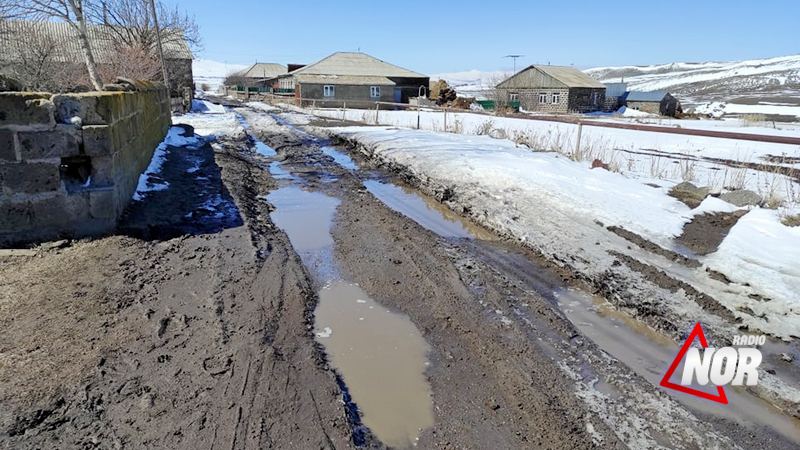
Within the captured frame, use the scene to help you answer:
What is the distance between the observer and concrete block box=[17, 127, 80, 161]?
213 inches

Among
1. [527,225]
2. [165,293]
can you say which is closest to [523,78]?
[527,225]

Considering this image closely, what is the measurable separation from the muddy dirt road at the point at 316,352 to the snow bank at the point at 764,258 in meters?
1.50

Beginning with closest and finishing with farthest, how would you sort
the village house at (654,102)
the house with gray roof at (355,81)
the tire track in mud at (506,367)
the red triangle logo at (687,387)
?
1. the tire track in mud at (506,367)
2. the red triangle logo at (687,387)
3. the house with gray roof at (355,81)
4. the village house at (654,102)

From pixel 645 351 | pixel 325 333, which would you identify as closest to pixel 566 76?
pixel 645 351

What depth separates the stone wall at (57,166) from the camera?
536 cm

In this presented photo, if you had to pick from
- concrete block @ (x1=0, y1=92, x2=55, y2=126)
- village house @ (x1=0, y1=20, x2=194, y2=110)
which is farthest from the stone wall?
village house @ (x1=0, y1=20, x2=194, y2=110)

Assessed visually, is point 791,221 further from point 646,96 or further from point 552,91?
point 646,96

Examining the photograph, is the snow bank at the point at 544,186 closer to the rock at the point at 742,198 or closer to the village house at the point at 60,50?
the rock at the point at 742,198

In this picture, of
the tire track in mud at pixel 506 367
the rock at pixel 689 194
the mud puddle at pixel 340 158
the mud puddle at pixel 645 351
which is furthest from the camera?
the mud puddle at pixel 340 158

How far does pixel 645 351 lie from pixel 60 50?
37.6 meters

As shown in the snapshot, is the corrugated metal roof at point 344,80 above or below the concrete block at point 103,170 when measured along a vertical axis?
above

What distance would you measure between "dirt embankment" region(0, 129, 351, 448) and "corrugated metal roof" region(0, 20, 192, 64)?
655 inches

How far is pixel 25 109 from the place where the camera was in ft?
17.6

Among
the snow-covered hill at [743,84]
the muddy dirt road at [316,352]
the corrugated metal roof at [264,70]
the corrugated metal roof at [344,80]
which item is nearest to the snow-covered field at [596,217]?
the muddy dirt road at [316,352]
